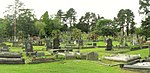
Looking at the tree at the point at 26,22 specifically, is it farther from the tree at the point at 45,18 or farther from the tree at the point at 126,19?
the tree at the point at 126,19

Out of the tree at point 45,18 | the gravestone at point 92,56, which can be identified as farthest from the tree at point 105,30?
the gravestone at point 92,56

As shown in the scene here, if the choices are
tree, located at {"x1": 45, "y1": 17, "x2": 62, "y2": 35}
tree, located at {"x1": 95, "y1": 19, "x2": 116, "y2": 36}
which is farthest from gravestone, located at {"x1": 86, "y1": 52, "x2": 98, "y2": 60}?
tree, located at {"x1": 95, "y1": 19, "x2": 116, "y2": 36}

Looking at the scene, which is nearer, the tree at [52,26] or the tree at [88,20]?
the tree at [52,26]

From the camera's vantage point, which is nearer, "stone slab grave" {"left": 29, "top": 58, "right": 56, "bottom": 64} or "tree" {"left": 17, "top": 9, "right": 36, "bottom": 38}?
"stone slab grave" {"left": 29, "top": 58, "right": 56, "bottom": 64}

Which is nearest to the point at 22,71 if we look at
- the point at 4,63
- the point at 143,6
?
the point at 4,63

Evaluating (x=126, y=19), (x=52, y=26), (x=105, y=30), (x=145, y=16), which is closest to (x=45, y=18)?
(x=52, y=26)

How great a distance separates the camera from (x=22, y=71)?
60.8 feet

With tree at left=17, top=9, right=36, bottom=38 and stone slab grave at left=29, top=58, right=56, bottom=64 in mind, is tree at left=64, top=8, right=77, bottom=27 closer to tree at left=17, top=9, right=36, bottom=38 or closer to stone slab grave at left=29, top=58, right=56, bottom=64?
tree at left=17, top=9, right=36, bottom=38

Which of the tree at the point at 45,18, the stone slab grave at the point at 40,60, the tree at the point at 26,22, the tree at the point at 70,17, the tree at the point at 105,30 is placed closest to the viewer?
the stone slab grave at the point at 40,60

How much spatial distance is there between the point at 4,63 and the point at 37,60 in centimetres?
299

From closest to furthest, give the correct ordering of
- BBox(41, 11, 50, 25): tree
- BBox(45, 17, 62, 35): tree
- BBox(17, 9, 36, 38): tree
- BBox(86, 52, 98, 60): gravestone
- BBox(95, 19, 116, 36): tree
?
BBox(86, 52, 98, 60): gravestone → BBox(17, 9, 36, 38): tree → BBox(45, 17, 62, 35): tree → BBox(41, 11, 50, 25): tree → BBox(95, 19, 116, 36): tree

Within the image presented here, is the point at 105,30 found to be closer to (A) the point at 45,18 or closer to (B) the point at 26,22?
(A) the point at 45,18

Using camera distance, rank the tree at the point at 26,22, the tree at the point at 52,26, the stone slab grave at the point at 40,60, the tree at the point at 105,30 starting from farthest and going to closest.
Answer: the tree at the point at 105,30 → the tree at the point at 52,26 → the tree at the point at 26,22 → the stone slab grave at the point at 40,60

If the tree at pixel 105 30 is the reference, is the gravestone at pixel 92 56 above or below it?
below
